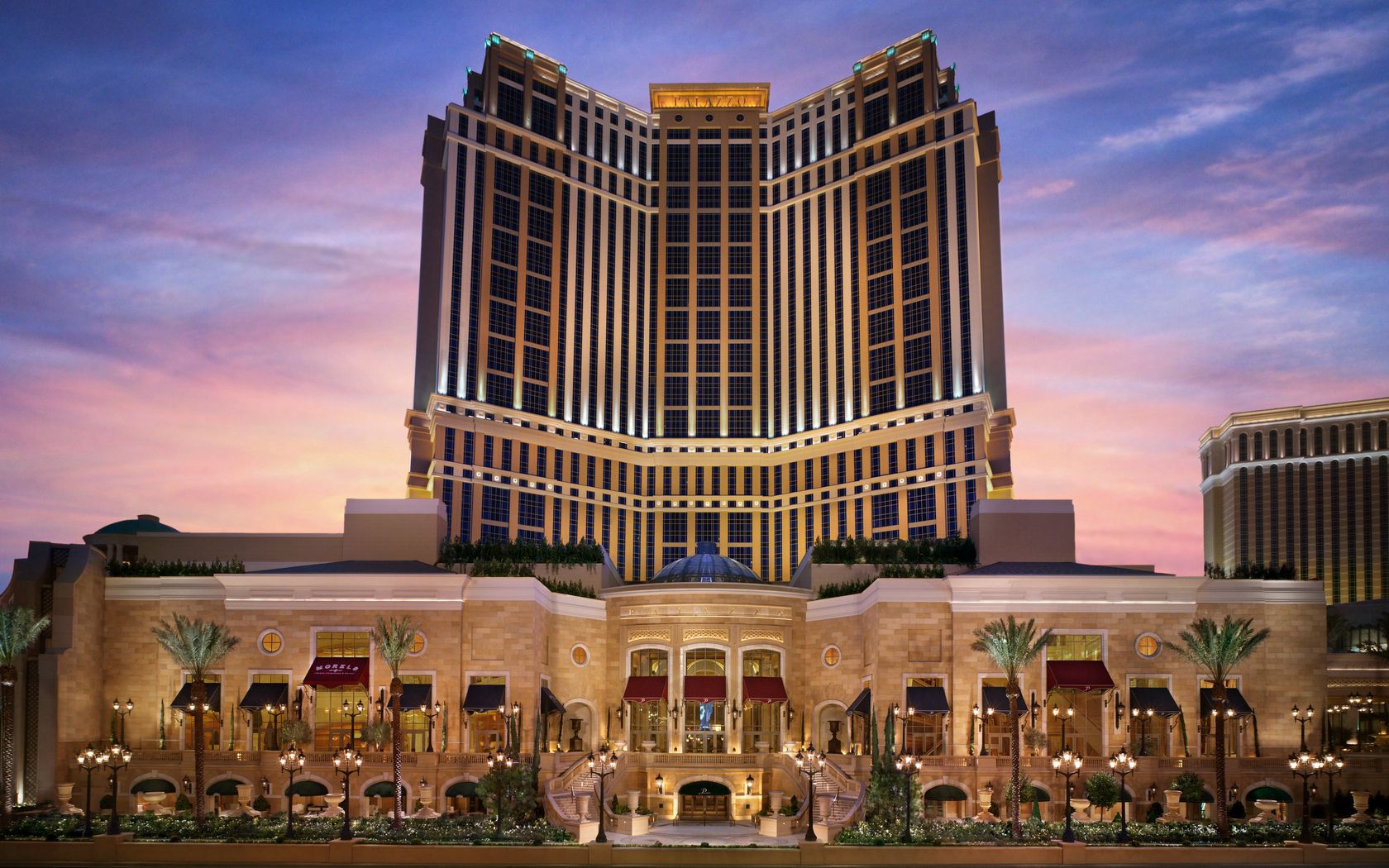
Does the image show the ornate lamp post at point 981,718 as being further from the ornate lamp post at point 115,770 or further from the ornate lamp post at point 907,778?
the ornate lamp post at point 115,770

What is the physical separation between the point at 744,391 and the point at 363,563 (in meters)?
51.9

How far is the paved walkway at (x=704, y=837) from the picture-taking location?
52750 mm

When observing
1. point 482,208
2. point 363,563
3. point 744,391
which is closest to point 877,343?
point 744,391

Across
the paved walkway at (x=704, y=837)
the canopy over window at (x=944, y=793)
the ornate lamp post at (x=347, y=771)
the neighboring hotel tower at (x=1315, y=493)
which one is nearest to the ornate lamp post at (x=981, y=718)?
the canopy over window at (x=944, y=793)

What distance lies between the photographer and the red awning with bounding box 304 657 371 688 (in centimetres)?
6347

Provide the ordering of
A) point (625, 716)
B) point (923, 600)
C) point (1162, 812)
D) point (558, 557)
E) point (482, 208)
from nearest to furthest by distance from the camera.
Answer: point (1162, 812), point (923, 600), point (625, 716), point (558, 557), point (482, 208)

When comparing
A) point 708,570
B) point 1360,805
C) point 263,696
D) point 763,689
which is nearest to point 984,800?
point 1360,805

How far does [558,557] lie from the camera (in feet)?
270

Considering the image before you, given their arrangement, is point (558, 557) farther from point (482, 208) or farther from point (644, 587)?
point (482, 208)

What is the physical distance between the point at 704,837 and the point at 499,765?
30.6 ft

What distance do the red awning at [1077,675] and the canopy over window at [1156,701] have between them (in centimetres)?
128

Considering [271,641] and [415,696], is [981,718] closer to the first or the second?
[415,696]

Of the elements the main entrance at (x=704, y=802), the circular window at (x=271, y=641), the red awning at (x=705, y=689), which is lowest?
the main entrance at (x=704, y=802)

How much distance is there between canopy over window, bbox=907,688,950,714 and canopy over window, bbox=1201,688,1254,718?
1284cm
